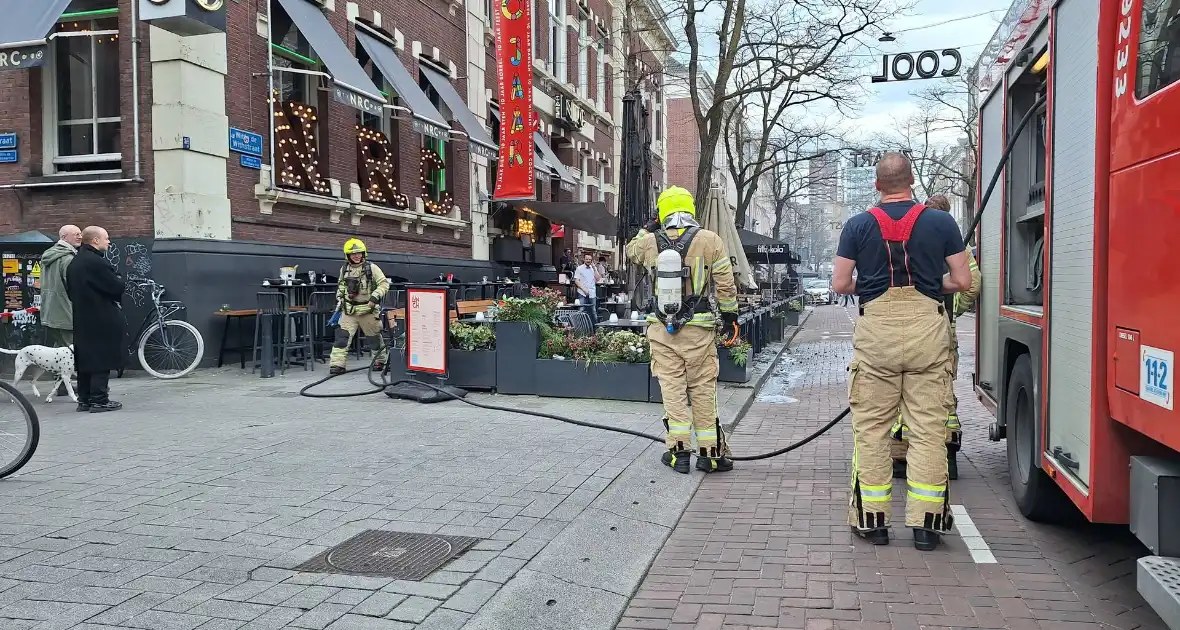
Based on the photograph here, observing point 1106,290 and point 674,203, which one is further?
point 674,203

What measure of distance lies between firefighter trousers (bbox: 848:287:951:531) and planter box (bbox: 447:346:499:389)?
18.3ft

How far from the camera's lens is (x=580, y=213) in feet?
70.2

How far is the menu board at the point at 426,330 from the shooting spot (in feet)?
30.5

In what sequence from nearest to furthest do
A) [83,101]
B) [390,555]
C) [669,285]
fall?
[390,555] < [669,285] < [83,101]

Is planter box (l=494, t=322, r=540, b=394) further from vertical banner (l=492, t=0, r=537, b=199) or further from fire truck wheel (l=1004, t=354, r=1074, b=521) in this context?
vertical banner (l=492, t=0, r=537, b=199)

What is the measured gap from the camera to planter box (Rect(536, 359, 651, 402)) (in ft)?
30.1

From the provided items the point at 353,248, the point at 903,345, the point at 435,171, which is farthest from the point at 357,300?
the point at 435,171

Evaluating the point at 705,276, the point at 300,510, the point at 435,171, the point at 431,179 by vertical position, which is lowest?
the point at 300,510

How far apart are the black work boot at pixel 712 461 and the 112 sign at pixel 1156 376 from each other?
3.38m

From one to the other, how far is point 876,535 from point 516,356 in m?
5.41

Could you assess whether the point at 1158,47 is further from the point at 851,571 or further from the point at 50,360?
the point at 50,360

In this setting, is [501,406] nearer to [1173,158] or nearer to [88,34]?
[1173,158]

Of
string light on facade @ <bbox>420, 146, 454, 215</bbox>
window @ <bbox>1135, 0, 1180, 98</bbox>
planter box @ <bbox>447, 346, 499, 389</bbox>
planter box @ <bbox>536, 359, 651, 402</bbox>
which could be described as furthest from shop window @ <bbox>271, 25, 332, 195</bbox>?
window @ <bbox>1135, 0, 1180, 98</bbox>

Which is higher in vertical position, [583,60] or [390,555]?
[583,60]
